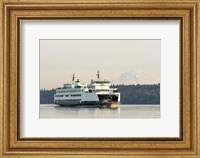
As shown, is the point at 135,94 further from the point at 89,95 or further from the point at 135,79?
the point at 89,95

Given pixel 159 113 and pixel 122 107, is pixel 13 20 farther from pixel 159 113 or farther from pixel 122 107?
pixel 159 113

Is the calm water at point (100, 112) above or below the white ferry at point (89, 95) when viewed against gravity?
below

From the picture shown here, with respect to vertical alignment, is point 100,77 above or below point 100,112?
above

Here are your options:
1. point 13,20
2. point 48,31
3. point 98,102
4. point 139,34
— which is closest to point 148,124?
point 98,102

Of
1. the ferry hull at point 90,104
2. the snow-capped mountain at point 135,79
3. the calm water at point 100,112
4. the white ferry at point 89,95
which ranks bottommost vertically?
the calm water at point 100,112

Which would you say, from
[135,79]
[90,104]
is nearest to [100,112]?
[90,104]
